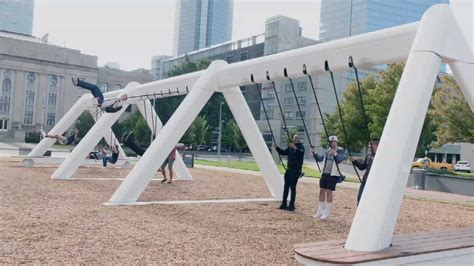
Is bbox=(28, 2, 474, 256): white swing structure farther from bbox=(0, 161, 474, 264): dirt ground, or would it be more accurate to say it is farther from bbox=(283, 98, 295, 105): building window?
bbox=(283, 98, 295, 105): building window

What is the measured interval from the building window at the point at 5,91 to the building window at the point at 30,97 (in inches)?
92.9

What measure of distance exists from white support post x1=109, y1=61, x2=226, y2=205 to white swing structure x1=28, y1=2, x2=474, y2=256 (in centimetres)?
2

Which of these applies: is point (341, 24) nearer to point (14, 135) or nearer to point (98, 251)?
point (14, 135)

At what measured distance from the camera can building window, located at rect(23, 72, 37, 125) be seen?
69625 mm

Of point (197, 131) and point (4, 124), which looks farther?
point (4, 124)

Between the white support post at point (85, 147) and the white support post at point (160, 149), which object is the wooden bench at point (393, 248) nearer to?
the white support post at point (160, 149)

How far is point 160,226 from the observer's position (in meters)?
7.67

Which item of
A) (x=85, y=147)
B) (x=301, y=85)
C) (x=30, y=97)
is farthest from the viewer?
(x=30, y=97)

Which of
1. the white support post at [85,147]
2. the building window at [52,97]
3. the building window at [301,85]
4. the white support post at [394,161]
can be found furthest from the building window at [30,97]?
the white support post at [394,161]

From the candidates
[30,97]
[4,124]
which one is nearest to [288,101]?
[30,97]

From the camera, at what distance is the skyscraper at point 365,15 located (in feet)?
380

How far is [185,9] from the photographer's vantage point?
158750 millimetres

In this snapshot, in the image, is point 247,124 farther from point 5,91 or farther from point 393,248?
point 5,91

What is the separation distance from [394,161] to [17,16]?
14568 cm
